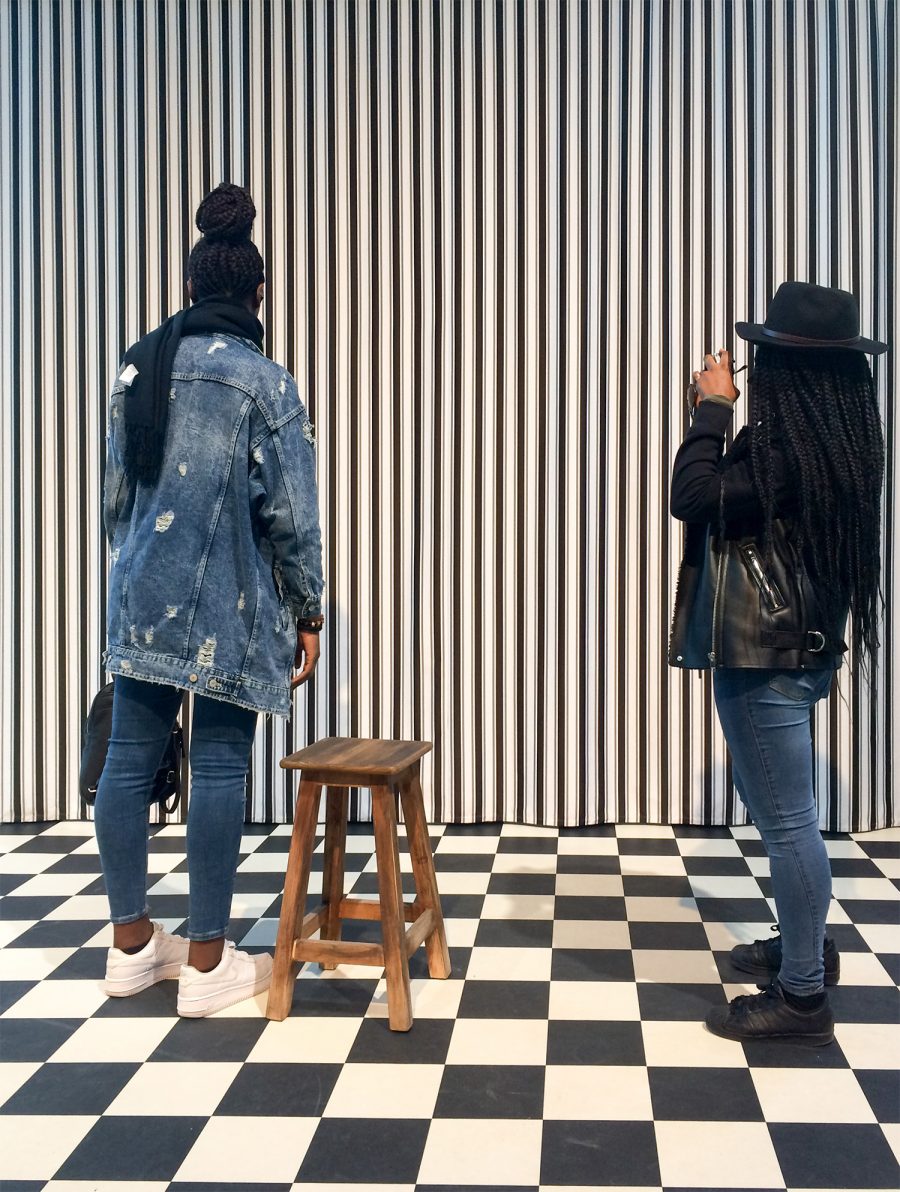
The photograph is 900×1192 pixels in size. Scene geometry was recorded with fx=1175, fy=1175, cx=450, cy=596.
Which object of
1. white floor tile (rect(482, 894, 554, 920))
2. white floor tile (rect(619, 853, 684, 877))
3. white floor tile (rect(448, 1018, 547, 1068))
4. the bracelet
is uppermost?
the bracelet

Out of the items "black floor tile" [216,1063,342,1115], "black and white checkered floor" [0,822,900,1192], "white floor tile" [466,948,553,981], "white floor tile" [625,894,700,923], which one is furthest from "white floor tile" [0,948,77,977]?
"white floor tile" [625,894,700,923]

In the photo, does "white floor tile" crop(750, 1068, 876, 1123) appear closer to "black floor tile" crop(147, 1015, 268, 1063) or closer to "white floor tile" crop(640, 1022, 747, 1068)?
"white floor tile" crop(640, 1022, 747, 1068)

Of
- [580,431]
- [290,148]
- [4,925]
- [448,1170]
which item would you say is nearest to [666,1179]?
[448,1170]

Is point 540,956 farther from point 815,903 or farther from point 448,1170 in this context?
point 448,1170

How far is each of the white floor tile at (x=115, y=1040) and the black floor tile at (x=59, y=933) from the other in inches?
18.2

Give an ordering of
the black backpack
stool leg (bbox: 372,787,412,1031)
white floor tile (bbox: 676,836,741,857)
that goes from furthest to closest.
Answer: white floor tile (bbox: 676,836,741,857), the black backpack, stool leg (bbox: 372,787,412,1031)

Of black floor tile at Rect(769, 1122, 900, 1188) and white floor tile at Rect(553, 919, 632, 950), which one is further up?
white floor tile at Rect(553, 919, 632, 950)

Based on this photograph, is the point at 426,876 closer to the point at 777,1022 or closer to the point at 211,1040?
the point at 211,1040

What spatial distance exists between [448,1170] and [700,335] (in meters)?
2.70

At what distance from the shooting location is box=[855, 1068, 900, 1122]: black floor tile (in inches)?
79.7

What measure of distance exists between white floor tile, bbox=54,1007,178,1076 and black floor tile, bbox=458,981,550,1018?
24.3 inches

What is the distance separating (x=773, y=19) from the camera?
3709 millimetres

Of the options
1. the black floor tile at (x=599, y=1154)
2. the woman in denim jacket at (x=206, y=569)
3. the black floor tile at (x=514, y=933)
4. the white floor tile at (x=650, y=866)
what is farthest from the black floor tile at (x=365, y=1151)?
the white floor tile at (x=650, y=866)

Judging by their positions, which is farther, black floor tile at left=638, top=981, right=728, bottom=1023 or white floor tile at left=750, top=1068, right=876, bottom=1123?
black floor tile at left=638, top=981, right=728, bottom=1023
